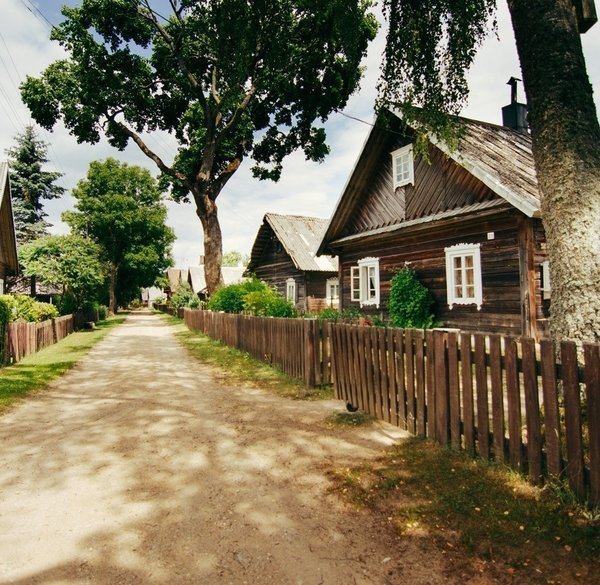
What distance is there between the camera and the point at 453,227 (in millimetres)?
13086

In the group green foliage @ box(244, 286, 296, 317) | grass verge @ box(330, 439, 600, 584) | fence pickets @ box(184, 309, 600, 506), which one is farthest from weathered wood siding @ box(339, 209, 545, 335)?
grass verge @ box(330, 439, 600, 584)

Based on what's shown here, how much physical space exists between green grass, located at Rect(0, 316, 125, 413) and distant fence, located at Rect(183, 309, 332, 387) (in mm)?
4811

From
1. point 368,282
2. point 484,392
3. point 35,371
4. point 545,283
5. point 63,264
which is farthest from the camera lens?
point 63,264

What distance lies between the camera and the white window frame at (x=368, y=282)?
647 inches

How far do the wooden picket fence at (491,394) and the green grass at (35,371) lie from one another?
5.94m

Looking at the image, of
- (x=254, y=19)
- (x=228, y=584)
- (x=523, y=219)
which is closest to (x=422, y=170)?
(x=523, y=219)

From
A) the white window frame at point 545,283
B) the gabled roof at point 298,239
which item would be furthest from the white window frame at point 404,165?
A: the gabled roof at point 298,239

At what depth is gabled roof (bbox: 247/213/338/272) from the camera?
1028 inches

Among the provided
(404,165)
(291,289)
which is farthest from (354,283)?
(291,289)

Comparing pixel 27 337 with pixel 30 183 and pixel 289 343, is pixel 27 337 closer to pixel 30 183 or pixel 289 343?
pixel 289 343

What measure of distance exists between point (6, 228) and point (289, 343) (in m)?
18.0

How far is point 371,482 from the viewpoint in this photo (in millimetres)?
3801

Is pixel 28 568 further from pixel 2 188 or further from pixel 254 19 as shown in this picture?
pixel 2 188

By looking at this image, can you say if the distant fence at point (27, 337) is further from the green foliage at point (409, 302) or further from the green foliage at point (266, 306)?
the green foliage at point (409, 302)
